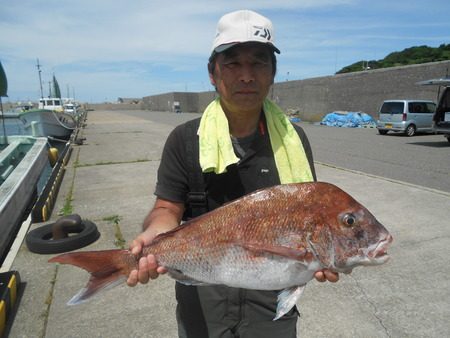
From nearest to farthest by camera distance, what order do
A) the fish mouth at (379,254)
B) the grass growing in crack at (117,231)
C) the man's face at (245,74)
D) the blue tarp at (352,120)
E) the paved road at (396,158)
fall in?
the fish mouth at (379,254)
the man's face at (245,74)
the grass growing in crack at (117,231)
the paved road at (396,158)
the blue tarp at (352,120)

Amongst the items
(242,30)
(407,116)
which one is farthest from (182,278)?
(407,116)

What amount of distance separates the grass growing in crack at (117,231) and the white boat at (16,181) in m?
1.70

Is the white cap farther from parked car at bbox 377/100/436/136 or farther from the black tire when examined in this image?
parked car at bbox 377/100/436/136

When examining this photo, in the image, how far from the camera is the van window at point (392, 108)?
1984cm

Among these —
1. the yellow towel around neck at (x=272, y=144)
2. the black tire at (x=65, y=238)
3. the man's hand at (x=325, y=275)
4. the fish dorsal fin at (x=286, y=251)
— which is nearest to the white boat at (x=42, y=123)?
the black tire at (x=65, y=238)

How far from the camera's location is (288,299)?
1.79 metres

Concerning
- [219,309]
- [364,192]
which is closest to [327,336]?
[219,309]

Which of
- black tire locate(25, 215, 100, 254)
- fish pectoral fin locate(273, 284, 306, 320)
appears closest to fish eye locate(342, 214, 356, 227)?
fish pectoral fin locate(273, 284, 306, 320)

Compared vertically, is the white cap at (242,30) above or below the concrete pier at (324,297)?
above

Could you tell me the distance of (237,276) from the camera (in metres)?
1.81

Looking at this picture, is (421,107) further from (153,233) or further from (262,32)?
(153,233)

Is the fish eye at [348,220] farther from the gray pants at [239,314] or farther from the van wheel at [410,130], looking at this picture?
the van wheel at [410,130]

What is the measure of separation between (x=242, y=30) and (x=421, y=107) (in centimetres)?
2140

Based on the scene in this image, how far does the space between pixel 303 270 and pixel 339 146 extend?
14.8 metres
